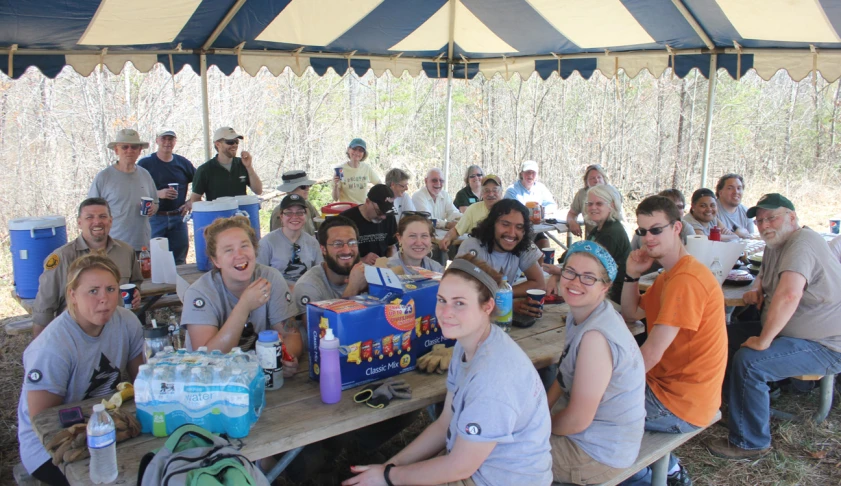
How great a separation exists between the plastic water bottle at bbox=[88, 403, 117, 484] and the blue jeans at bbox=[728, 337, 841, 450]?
309cm

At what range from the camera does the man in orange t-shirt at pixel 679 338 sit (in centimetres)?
244

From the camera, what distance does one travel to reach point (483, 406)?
1779 mm

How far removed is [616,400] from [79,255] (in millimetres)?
3114

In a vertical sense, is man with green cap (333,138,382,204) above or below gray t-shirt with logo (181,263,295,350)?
above

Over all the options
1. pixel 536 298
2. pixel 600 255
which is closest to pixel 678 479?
pixel 536 298

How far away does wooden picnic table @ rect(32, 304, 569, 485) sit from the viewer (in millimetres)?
1721

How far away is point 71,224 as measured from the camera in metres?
8.84

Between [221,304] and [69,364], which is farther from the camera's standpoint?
[221,304]

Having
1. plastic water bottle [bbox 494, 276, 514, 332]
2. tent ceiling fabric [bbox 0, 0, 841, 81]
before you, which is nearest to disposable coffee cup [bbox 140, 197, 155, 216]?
tent ceiling fabric [bbox 0, 0, 841, 81]

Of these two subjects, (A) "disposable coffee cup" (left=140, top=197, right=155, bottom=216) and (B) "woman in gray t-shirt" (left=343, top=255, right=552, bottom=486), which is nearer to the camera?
(B) "woman in gray t-shirt" (left=343, top=255, right=552, bottom=486)

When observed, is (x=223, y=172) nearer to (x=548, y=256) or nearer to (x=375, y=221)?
(x=375, y=221)

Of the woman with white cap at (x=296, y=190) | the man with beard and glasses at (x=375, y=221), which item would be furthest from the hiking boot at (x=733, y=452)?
the woman with white cap at (x=296, y=190)

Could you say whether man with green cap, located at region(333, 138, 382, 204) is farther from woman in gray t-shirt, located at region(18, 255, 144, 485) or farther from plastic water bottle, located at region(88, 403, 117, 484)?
plastic water bottle, located at region(88, 403, 117, 484)

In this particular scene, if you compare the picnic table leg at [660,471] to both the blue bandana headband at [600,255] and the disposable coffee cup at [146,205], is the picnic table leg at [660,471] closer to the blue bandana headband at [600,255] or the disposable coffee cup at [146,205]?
the blue bandana headband at [600,255]
